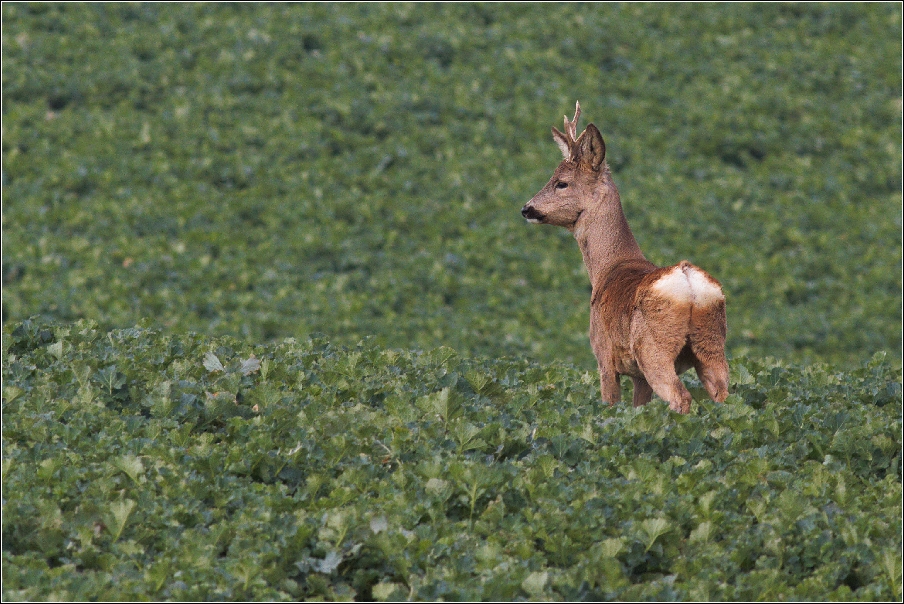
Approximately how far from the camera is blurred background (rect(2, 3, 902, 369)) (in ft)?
62.0

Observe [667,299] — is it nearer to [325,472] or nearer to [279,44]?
[325,472]

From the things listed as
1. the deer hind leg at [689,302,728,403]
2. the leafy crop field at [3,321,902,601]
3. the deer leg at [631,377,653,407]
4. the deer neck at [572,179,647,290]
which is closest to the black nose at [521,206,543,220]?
the deer neck at [572,179,647,290]

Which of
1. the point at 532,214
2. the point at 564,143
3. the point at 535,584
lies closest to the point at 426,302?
the point at 532,214

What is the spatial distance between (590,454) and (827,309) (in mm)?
13724

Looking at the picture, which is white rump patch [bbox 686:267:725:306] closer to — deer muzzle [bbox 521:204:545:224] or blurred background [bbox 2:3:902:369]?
deer muzzle [bbox 521:204:545:224]

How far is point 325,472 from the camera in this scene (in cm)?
661

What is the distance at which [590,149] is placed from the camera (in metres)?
8.57

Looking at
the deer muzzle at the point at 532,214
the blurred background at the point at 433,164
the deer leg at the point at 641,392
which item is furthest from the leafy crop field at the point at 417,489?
the blurred background at the point at 433,164

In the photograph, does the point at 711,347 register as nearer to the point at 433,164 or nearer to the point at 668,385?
→ the point at 668,385

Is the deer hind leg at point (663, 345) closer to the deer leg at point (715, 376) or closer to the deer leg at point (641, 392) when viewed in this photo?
the deer leg at point (715, 376)

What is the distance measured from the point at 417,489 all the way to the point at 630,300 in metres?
2.04

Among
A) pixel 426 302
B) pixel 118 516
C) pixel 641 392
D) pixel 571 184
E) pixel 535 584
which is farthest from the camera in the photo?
pixel 426 302

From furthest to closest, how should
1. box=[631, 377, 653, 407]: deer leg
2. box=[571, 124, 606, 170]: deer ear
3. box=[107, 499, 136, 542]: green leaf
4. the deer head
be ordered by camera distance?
the deer head < box=[571, 124, 606, 170]: deer ear < box=[631, 377, 653, 407]: deer leg < box=[107, 499, 136, 542]: green leaf

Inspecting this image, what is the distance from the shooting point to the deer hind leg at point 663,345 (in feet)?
24.4
